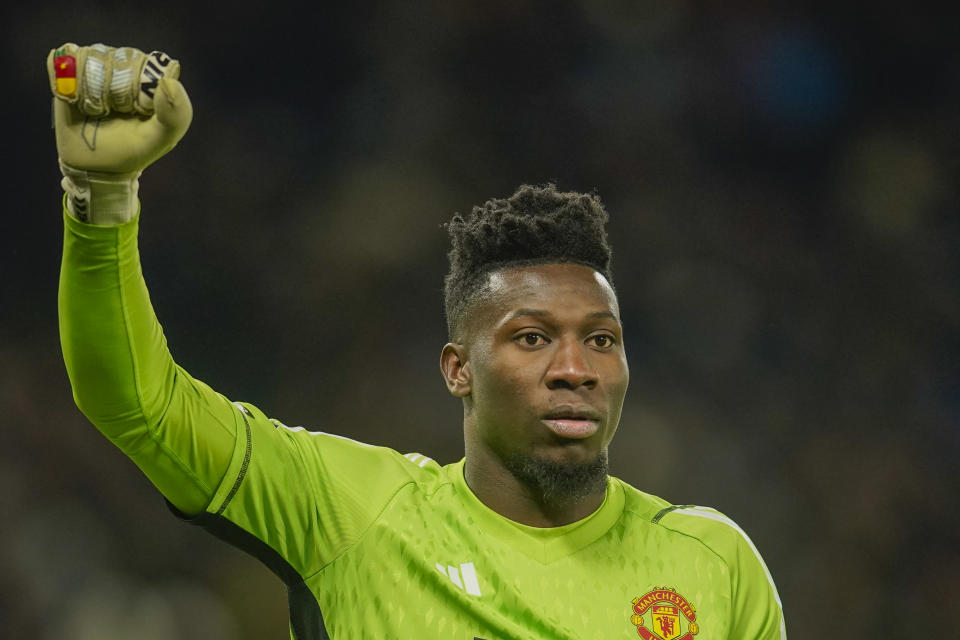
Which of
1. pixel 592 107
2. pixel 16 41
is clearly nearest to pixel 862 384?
pixel 592 107

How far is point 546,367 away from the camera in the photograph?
94.8 inches

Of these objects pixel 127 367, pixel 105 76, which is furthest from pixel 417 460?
pixel 105 76

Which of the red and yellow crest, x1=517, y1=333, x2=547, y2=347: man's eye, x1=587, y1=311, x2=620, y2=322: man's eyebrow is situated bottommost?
the red and yellow crest

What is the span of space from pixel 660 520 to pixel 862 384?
2.90 m

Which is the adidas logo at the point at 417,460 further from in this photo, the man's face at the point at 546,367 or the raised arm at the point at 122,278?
the raised arm at the point at 122,278

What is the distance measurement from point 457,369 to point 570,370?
35 cm

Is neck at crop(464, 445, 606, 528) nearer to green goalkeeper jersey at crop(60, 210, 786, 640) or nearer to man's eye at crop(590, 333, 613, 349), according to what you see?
green goalkeeper jersey at crop(60, 210, 786, 640)

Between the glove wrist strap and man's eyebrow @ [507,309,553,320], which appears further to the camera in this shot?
man's eyebrow @ [507,309,553,320]

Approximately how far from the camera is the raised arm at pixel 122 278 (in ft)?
5.96

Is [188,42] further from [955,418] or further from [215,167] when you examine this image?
[955,418]

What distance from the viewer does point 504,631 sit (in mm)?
2277

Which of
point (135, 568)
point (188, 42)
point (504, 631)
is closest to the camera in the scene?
point (504, 631)

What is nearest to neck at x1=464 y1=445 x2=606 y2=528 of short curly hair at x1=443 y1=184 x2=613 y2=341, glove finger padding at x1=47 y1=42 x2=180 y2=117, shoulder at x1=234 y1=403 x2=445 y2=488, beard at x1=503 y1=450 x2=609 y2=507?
beard at x1=503 y1=450 x2=609 y2=507

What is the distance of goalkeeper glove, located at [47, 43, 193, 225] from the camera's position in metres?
1.81
